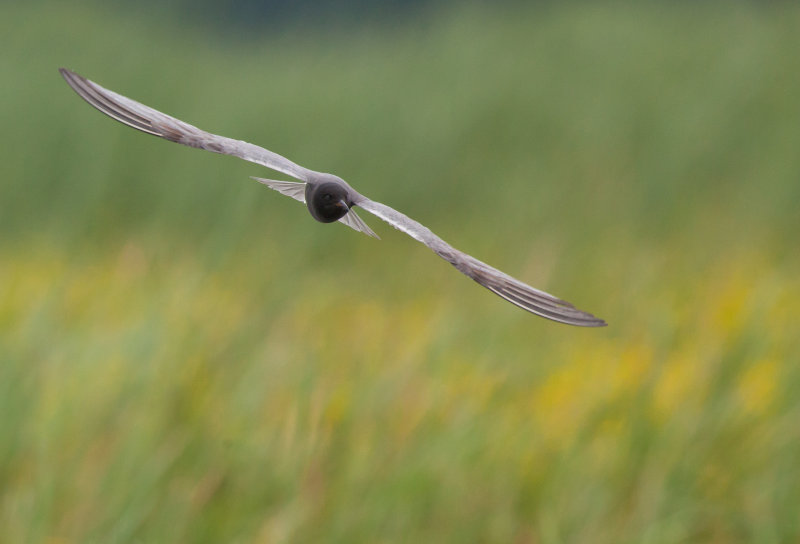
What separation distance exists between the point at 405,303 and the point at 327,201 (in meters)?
4.12

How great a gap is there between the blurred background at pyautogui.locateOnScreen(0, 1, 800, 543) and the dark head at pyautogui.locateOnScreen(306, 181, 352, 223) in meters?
1.15

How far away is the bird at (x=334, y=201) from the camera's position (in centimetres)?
44

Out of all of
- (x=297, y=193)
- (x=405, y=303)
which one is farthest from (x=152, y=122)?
(x=405, y=303)

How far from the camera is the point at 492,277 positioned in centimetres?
47

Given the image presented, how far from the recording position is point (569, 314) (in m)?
0.45

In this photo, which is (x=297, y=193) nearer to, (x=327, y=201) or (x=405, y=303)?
(x=327, y=201)

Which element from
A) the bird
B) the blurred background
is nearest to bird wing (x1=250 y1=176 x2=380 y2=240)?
the bird

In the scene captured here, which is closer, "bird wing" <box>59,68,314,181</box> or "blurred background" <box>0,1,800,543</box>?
"bird wing" <box>59,68,314,181</box>

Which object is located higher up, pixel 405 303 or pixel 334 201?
pixel 405 303

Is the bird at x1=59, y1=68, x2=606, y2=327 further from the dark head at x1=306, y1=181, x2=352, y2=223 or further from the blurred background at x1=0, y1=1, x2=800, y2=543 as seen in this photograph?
the blurred background at x1=0, y1=1, x2=800, y2=543

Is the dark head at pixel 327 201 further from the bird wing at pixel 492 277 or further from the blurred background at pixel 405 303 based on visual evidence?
the blurred background at pixel 405 303

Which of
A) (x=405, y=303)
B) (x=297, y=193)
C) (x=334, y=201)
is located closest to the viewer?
(x=334, y=201)

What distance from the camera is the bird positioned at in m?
0.44

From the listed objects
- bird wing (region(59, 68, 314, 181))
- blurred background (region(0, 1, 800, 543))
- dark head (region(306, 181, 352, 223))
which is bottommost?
dark head (region(306, 181, 352, 223))
